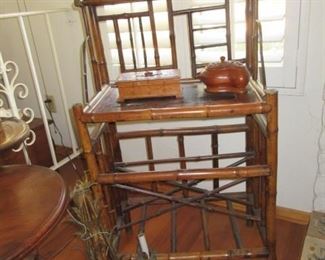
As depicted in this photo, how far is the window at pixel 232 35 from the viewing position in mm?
1248

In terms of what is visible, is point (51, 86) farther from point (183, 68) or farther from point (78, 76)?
point (183, 68)

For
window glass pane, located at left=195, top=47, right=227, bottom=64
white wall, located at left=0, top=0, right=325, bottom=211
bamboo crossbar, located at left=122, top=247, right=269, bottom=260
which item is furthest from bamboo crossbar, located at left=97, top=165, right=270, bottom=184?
window glass pane, located at left=195, top=47, right=227, bottom=64

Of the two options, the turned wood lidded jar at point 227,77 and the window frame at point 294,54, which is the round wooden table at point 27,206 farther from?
the window frame at point 294,54

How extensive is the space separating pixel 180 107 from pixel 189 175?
0.23m

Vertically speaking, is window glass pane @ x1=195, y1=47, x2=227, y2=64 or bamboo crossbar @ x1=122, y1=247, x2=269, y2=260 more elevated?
window glass pane @ x1=195, y1=47, x2=227, y2=64

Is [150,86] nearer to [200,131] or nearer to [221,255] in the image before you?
[200,131]

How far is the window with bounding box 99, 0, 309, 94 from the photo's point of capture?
1.25m

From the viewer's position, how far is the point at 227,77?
1.01 metres

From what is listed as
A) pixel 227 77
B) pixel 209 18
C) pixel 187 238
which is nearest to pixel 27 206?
pixel 227 77

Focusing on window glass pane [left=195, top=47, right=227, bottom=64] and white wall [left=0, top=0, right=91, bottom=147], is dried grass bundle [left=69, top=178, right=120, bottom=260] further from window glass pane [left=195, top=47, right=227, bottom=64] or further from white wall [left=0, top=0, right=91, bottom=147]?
white wall [left=0, top=0, right=91, bottom=147]

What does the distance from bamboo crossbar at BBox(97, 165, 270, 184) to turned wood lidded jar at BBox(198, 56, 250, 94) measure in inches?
9.8

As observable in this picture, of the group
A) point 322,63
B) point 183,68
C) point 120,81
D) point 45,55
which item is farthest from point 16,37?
point 322,63

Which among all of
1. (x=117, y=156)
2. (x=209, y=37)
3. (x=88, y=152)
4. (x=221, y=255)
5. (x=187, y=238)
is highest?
(x=209, y=37)

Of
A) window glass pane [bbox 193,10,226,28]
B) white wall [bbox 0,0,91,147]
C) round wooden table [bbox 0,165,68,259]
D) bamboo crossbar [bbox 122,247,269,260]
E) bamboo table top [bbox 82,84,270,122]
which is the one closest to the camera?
round wooden table [bbox 0,165,68,259]
